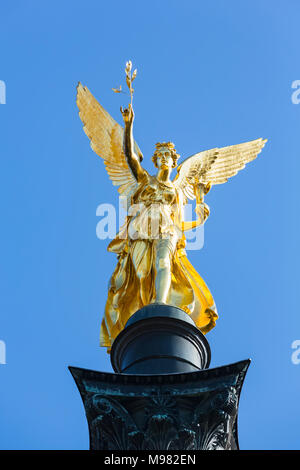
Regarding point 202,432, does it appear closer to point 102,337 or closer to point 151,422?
point 151,422

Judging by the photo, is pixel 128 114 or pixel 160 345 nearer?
pixel 160 345

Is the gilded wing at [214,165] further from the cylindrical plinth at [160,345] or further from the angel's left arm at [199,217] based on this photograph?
the cylindrical plinth at [160,345]

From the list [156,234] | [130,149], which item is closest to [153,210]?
[156,234]

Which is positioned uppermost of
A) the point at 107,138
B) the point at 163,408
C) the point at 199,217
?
the point at 107,138

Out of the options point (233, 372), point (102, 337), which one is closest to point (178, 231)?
point (102, 337)

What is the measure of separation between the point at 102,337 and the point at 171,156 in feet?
14.4

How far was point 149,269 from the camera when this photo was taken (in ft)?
57.5

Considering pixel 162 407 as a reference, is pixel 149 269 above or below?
above

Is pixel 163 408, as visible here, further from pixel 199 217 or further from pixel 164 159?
pixel 164 159

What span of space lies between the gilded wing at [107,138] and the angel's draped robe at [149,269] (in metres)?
1.44

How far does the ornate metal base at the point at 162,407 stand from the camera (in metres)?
12.3

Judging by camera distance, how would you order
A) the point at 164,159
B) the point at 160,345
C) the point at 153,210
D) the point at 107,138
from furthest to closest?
the point at 107,138
the point at 164,159
the point at 153,210
the point at 160,345

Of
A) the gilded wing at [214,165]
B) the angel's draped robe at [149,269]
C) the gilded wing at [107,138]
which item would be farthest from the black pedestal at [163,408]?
the gilded wing at [107,138]

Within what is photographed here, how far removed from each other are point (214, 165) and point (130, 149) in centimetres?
323
